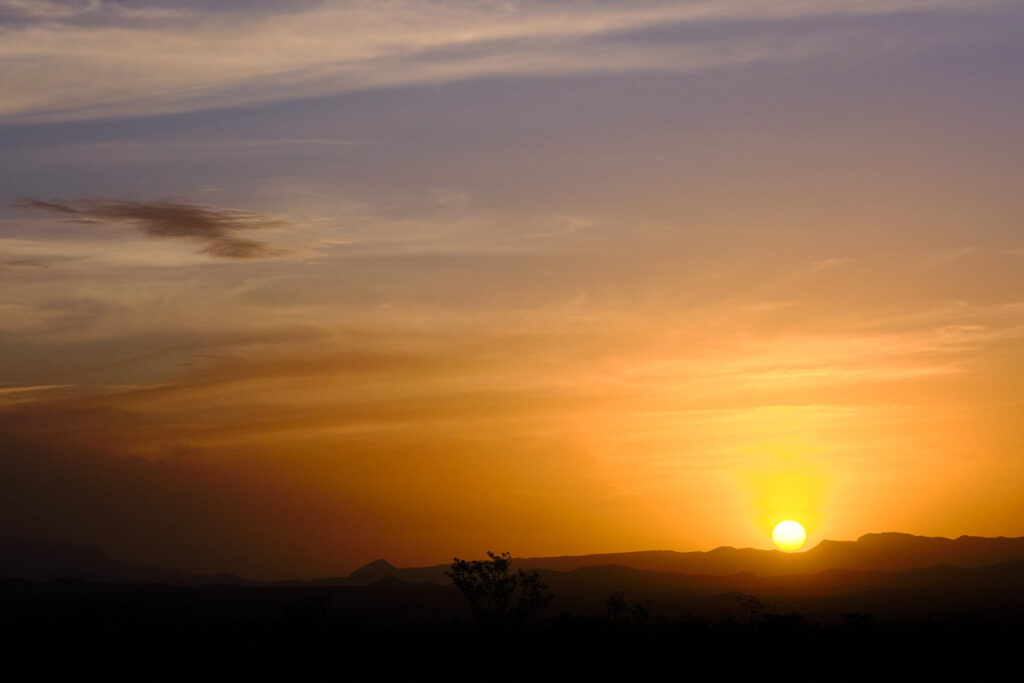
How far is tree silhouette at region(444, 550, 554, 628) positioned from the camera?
3095 inches

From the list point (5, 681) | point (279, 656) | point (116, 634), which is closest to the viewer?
point (5, 681)

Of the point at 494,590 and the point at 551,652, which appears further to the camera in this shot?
the point at 494,590

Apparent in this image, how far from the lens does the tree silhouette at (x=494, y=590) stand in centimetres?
7862

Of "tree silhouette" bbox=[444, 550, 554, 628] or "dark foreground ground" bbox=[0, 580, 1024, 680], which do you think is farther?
"tree silhouette" bbox=[444, 550, 554, 628]

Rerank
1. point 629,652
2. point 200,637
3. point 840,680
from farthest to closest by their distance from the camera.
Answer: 1. point 200,637
2. point 629,652
3. point 840,680

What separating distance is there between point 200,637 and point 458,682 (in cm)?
4387

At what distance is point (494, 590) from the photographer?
79.5 meters

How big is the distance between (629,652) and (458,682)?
13008mm

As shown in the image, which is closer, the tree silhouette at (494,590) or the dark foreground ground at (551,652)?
the dark foreground ground at (551,652)

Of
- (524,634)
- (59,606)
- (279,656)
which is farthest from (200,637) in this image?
(59,606)

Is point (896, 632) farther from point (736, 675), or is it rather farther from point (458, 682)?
point (458, 682)

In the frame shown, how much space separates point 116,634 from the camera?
10150cm

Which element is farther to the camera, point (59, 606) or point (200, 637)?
point (59, 606)

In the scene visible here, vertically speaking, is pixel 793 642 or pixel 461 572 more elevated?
pixel 461 572
